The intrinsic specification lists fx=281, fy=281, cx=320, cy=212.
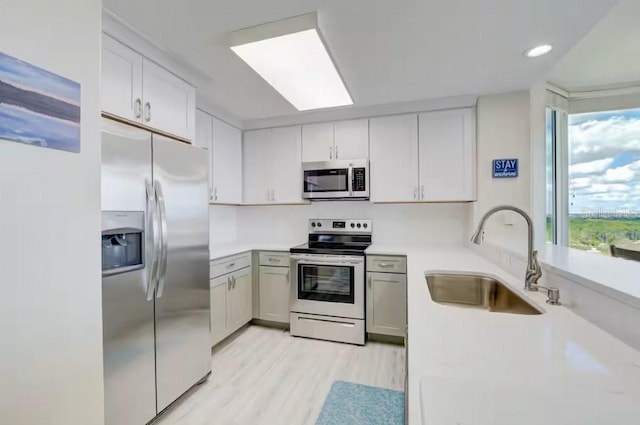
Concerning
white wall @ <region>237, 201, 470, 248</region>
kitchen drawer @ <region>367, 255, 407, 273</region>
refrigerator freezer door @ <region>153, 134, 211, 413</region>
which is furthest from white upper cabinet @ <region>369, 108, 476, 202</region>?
refrigerator freezer door @ <region>153, 134, 211, 413</region>

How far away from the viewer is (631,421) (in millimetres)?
524

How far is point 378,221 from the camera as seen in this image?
10.8 feet

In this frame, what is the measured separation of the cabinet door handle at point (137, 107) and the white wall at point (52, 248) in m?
0.80

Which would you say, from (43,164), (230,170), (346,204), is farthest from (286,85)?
(43,164)

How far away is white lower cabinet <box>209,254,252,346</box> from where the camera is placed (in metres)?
2.52

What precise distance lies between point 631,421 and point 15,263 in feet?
5.04

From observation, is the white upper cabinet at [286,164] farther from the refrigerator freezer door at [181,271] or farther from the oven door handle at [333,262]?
the refrigerator freezer door at [181,271]

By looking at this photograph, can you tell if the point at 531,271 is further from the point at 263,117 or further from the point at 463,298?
the point at 263,117

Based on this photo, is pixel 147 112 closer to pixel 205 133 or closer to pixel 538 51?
pixel 205 133

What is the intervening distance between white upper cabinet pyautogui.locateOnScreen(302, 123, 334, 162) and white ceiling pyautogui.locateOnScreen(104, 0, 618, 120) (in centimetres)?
78

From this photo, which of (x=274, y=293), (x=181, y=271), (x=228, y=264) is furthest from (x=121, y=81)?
(x=274, y=293)

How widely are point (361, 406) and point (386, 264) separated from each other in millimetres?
1232

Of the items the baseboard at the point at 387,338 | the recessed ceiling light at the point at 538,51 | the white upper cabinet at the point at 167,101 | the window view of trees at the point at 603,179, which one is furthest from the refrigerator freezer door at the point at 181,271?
the window view of trees at the point at 603,179

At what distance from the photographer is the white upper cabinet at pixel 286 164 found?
3.29m
